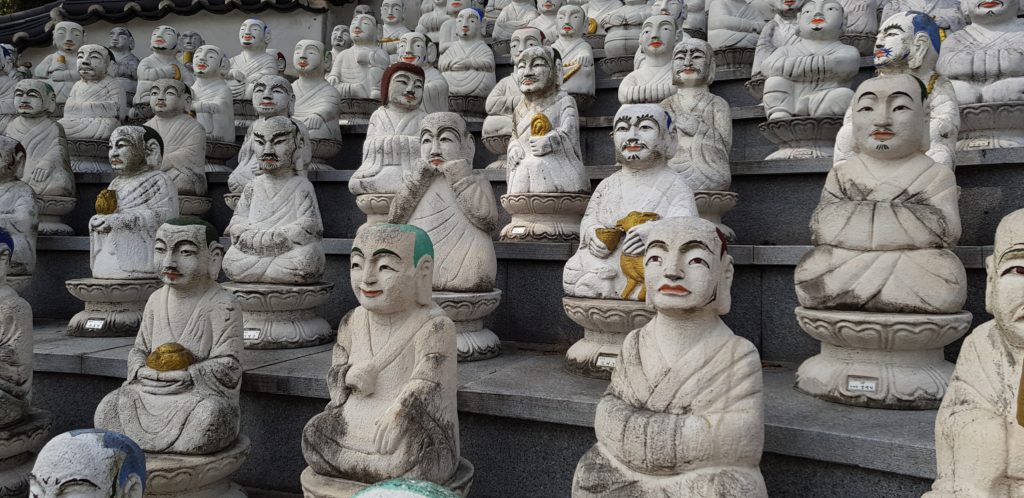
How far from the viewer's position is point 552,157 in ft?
19.6

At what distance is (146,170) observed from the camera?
233 inches

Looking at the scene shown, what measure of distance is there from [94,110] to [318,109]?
2.69m

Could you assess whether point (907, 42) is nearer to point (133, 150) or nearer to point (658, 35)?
point (658, 35)

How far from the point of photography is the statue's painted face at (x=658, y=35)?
23.9 ft

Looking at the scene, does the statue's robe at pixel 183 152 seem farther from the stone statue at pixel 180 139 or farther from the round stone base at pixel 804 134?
the round stone base at pixel 804 134

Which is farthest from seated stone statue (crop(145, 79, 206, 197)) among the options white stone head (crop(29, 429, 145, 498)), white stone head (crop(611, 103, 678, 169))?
white stone head (crop(29, 429, 145, 498))

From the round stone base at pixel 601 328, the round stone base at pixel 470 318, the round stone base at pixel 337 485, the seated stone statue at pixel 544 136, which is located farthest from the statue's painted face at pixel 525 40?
the round stone base at pixel 337 485

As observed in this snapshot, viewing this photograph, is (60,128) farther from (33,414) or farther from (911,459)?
(911,459)

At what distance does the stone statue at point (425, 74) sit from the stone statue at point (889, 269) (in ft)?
16.6

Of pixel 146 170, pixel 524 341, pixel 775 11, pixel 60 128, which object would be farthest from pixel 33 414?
pixel 775 11

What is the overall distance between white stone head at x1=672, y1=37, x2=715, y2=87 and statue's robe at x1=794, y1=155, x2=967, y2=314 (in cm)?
223

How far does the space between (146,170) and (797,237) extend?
485 centimetres

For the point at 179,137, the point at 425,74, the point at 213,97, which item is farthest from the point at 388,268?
the point at 213,97

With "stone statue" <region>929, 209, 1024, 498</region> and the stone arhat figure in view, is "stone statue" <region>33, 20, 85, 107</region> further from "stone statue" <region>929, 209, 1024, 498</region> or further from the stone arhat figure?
"stone statue" <region>929, 209, 1024, 498</region>
